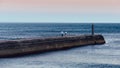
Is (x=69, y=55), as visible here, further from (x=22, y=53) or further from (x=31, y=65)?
(x=31, y=65)

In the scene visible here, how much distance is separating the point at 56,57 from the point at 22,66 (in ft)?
34.9

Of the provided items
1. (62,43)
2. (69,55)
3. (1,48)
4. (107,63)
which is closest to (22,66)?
→ (1,48)

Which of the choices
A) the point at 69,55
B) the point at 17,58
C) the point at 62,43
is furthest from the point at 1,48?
the point at 62,43

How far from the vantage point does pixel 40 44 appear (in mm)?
56750

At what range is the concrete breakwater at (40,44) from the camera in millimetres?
49438

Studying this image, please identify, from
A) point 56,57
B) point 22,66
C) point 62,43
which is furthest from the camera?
point 62,43

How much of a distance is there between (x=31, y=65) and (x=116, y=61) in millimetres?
11142

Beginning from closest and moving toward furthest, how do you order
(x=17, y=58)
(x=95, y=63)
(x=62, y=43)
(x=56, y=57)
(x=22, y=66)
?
(x=22, y=66) → (x=95, y=63) → (x=17, y=58) → (x=56, y=57) → (x=62, y=43)

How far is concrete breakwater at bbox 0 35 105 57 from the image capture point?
4944 cm

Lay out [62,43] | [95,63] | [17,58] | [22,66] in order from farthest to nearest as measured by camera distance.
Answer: [62,43]
[17,58]
[95,63]
[22,66]

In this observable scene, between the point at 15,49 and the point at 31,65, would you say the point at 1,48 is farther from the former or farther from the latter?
the point at 31,65

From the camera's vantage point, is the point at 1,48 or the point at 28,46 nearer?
the point at 1,48

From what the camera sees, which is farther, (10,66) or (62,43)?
(62,43)

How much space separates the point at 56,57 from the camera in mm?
52250
